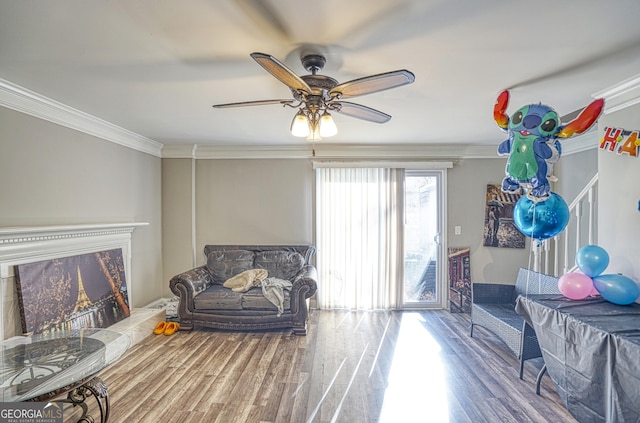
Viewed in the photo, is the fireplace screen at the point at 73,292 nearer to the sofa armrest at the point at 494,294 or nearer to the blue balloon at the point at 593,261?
the sofa armrest at the point at 494,294

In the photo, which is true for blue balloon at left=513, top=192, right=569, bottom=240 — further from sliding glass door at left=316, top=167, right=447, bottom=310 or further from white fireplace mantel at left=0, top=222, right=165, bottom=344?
white fireplace mantel at left=0, top=222, right=165, bottom=344

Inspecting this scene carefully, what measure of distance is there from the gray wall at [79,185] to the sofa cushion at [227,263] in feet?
2.95

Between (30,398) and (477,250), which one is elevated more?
(477,250)

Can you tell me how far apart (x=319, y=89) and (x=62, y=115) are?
258 cm

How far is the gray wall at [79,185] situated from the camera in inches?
101

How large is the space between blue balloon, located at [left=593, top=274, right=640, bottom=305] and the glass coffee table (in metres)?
3.33

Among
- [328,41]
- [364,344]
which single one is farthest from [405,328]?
[328,41]

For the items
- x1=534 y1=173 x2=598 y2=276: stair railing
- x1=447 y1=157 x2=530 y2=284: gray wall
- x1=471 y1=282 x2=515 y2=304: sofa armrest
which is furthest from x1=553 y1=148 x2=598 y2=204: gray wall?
x1=471 y1=282 x2=515 y2=304: sofa armrest

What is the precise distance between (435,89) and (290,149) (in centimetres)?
254

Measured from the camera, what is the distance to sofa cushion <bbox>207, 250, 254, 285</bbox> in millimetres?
4316

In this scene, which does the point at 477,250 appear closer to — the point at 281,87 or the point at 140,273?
the point at 281,87

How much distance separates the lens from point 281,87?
2439mm

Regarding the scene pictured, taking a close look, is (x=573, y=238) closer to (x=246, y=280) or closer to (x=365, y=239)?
(x=365, y=239)

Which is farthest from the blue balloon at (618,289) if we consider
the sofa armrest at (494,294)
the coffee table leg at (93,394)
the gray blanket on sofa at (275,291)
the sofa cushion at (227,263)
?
the sofa cushion at (227,263)
